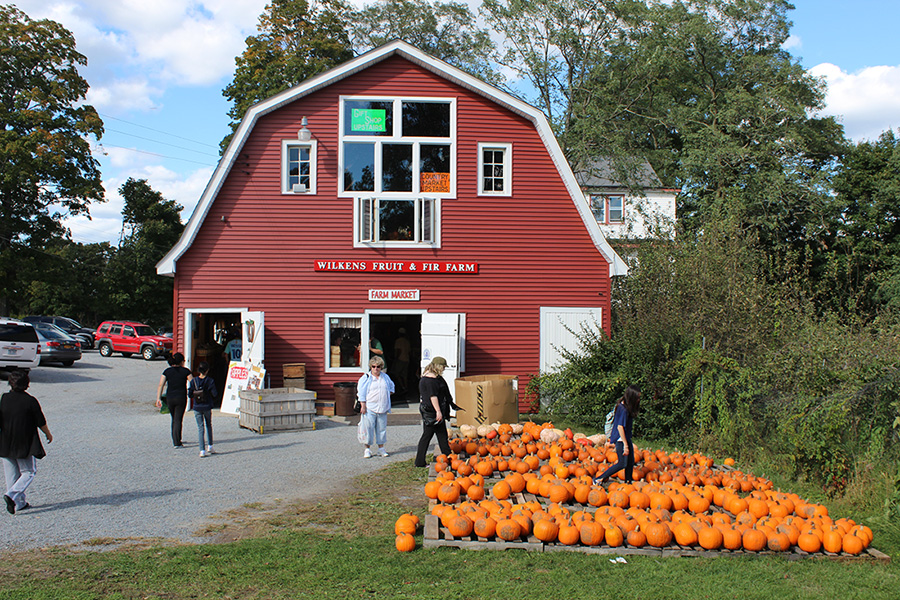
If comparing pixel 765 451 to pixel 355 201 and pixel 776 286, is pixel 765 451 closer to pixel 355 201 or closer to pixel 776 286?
pixel 776 286

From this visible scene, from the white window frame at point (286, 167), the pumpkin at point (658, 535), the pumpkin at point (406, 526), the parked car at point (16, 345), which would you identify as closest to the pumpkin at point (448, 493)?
the pumpkin at point (406, 526)

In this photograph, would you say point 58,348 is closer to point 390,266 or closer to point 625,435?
point 390,266

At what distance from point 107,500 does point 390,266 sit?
9508mm

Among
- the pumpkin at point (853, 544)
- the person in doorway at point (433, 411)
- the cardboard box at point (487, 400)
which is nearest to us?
the pumpkin at point (853, 544)

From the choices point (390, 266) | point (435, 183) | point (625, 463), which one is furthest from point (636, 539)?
point (435, 183)

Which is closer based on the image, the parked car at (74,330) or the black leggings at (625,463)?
the black leggings at (625,463)

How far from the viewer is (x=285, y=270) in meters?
16.7

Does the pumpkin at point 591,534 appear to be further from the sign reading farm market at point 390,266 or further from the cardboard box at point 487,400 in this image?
the sign reading farm market at point 390,266

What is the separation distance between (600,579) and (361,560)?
194 centimetres

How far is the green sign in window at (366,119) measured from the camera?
16891 mm

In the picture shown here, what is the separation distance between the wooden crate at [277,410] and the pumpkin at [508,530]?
803cm

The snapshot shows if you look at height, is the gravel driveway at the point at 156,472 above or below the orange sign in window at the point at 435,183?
below

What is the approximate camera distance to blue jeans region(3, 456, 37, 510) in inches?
298

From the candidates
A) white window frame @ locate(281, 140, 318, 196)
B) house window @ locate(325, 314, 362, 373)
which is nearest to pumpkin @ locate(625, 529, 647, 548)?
house window @ locate(325, 314, 362, 373)
